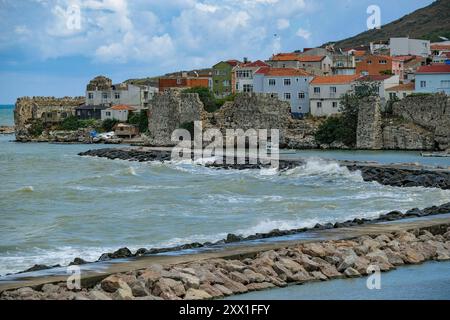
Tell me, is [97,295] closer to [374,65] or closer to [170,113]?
[170,113]

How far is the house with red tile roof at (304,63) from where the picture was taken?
69188 mm

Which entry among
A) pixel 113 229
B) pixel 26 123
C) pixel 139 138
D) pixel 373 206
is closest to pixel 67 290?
pixel 113 229

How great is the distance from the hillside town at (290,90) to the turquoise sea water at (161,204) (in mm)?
16008

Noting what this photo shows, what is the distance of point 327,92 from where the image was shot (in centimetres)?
6194

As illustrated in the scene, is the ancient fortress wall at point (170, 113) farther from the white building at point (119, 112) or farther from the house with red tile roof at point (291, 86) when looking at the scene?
the white building at point (119, 112)

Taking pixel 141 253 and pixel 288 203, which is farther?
pixel 288 203

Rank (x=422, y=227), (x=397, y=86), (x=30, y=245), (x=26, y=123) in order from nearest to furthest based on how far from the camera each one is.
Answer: (x=422, y=227)
(x=30, y=245)
(x=397, y=86)
(x=26, y=123)

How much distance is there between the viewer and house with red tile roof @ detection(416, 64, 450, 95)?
58.9 meters

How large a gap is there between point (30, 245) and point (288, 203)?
9.35 metres

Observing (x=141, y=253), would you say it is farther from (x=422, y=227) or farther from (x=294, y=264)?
(x=422, y=227)

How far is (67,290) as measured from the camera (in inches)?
566

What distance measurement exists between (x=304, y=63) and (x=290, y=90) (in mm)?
5998

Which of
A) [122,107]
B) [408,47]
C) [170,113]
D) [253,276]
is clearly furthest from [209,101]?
[253,276]
